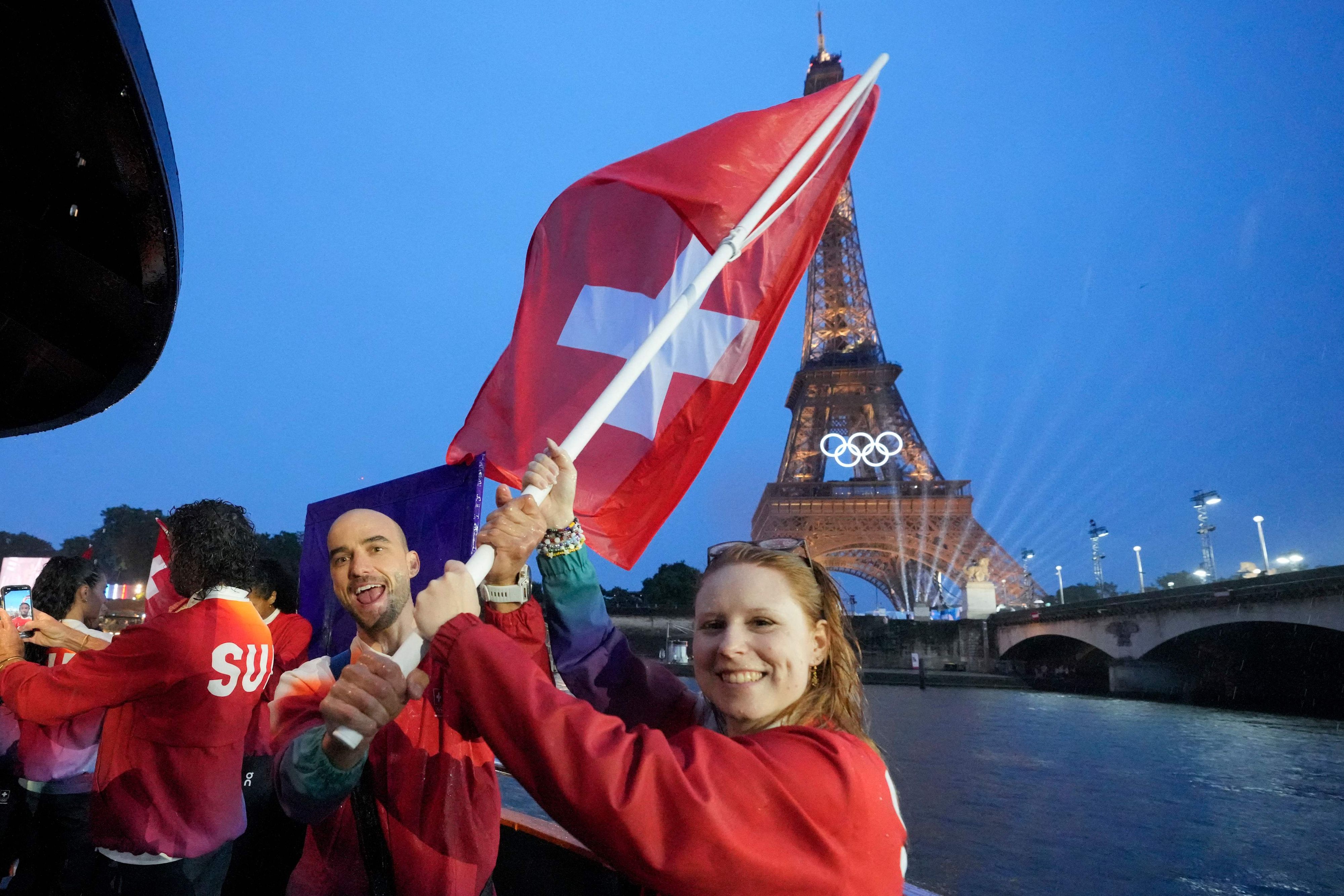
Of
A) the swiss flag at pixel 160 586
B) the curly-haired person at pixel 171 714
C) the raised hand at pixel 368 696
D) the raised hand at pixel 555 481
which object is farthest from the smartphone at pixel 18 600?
the raised hand at pixel 368 696

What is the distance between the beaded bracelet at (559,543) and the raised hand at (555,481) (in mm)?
16

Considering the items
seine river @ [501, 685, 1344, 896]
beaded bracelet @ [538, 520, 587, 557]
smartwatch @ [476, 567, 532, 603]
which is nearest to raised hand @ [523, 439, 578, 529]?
beaded bracelet @ [538, 520, 587, 557]

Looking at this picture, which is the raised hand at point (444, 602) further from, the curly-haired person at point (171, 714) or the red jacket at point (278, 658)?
the red jacket at point (278, 658)

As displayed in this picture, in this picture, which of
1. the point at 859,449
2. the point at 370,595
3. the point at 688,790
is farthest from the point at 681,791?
the point at 859,449

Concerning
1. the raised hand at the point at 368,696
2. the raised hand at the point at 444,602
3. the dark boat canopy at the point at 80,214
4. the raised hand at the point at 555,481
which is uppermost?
the dark boat canopy at the point at 80,214

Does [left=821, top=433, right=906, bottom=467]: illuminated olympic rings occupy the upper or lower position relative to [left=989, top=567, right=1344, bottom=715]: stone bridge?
upper

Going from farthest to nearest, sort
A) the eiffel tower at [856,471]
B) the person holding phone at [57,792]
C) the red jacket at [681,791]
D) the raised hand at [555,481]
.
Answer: the eiffel tower at [856,471] → the person holding phone at [57,792] → the raised hand at [555,481] → the red jacket at [681,791]

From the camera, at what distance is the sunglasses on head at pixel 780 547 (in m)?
1.69

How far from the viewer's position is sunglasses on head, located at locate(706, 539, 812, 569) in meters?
1.69

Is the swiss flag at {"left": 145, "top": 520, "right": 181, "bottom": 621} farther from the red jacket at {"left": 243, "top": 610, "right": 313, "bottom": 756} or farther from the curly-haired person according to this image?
the curly-haired person

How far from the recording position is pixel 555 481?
1.71 meters

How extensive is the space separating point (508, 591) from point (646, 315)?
124cm

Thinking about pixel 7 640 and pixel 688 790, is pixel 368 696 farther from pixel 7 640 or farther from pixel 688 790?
pixel 7 640

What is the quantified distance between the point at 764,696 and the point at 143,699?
2.04 meters
